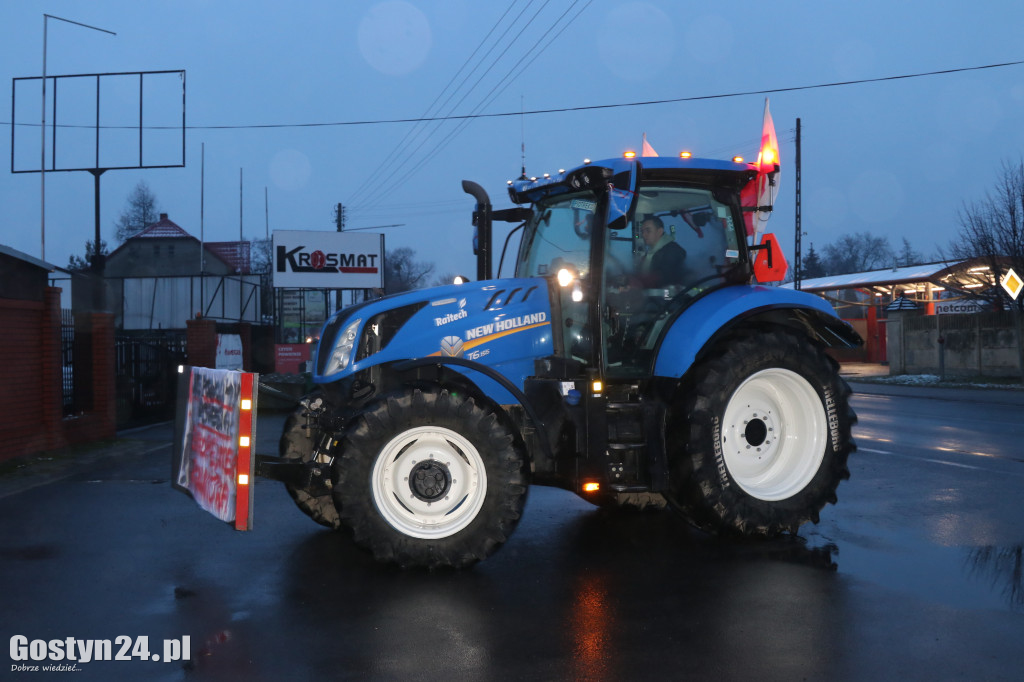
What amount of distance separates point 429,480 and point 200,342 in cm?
1740

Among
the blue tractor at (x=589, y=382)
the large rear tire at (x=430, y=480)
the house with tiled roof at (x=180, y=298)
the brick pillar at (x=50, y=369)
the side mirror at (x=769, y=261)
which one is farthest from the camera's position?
the house with tiled roof at (x=180, y=298)

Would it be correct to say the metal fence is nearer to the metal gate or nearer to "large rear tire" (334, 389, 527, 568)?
the metal gate

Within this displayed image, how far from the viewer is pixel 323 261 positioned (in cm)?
4244

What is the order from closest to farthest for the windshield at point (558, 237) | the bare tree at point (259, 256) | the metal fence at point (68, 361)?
the windshield at point (558, 237) < the metal fence at point (68, 361) < the bare tree at point (259, 256)

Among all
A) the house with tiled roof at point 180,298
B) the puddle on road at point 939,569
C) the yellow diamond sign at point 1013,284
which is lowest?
the puddle on road at point 939,569

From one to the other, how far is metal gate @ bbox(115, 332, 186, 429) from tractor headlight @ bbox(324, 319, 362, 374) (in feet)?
40.9

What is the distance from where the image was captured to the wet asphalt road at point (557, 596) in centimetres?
437

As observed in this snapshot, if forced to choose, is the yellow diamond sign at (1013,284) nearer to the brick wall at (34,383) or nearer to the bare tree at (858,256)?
the brick wall at (34,383)

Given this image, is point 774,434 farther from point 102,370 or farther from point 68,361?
point 68,361

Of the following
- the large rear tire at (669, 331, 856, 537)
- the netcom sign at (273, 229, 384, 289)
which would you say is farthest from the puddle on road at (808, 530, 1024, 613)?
the netcom sign at (273, 229, 384, 289)

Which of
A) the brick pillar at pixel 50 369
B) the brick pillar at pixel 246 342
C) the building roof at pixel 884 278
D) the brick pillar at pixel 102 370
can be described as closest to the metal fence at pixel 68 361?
the brick pillar at pixel 102 370

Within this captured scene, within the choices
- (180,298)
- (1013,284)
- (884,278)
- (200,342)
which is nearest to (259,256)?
(180,298)

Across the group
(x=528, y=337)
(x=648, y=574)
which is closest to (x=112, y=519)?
(x=528, y=337)

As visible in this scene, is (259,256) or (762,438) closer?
(762,438)
